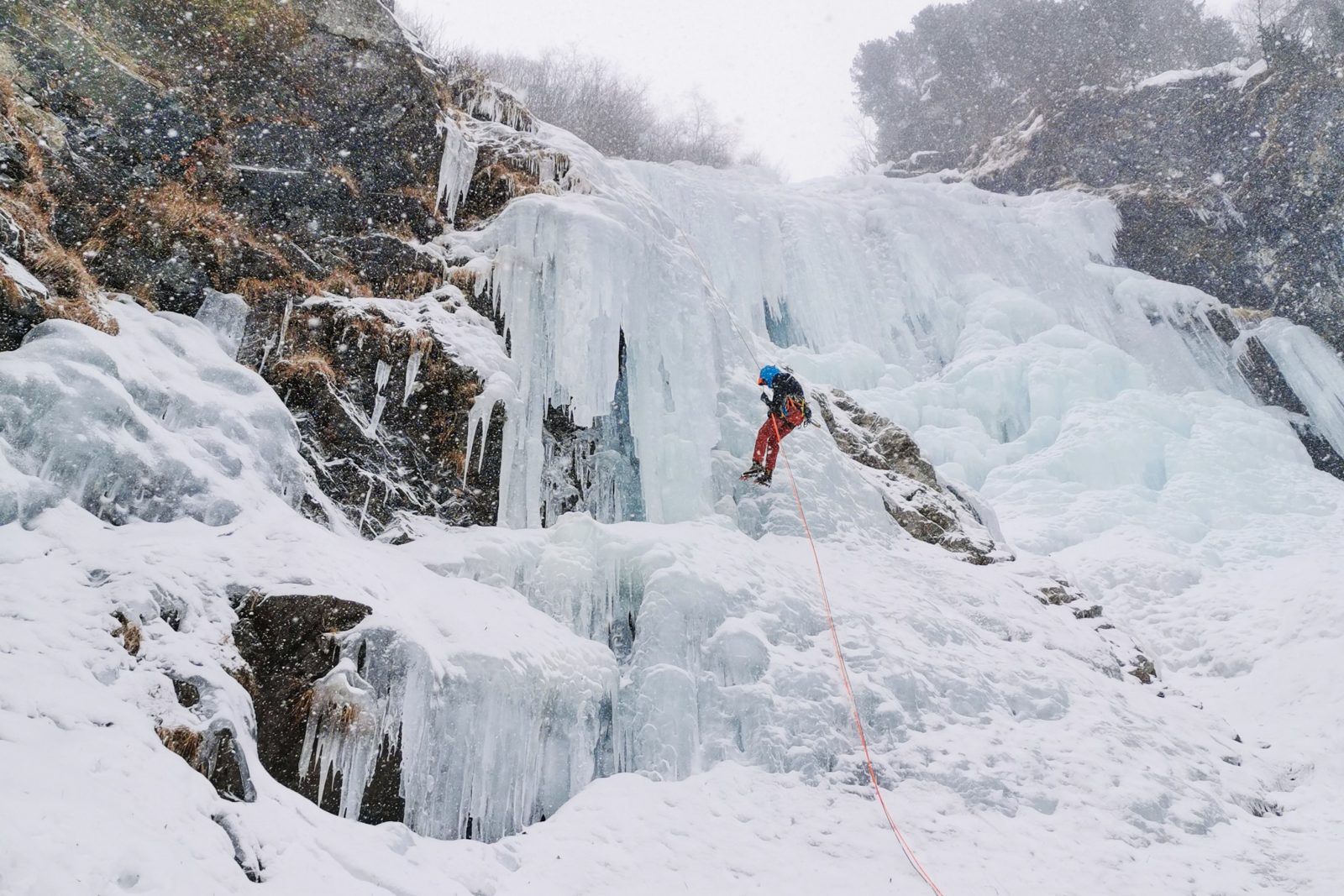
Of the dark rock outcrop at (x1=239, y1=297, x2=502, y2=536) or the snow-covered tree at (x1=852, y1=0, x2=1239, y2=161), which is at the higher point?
the snow-covered tree at (x1=852, y1=0, x2=1239, y2=161)

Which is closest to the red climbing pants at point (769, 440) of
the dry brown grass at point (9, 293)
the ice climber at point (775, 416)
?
the ice climber at point (775, 416)

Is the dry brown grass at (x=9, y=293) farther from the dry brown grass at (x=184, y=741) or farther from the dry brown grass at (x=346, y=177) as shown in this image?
the dry brown grass at (x=346, y=177)

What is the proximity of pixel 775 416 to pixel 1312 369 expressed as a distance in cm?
1488

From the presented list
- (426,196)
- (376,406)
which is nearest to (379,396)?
(376,406)

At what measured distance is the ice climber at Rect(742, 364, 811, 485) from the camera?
812 centimetres

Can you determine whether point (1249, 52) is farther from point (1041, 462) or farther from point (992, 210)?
point (1041, 462)

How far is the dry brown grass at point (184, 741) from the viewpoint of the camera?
3654mm

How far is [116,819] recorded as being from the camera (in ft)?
9.82

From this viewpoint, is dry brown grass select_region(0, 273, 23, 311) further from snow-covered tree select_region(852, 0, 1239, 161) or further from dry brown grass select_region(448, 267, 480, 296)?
snow-covered tree select_region(852, 0, 1239, 161)

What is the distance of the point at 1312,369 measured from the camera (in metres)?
16.5

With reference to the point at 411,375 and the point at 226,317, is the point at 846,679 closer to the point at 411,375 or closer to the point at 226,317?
the point at 411,375

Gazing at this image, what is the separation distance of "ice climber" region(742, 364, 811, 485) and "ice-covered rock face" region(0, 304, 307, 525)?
4.51 meters

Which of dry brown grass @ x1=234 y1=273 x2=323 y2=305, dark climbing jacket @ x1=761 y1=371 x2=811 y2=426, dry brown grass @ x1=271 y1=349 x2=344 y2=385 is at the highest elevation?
dry brown grass @ x1=234 y1=273 x2=323 y2=305

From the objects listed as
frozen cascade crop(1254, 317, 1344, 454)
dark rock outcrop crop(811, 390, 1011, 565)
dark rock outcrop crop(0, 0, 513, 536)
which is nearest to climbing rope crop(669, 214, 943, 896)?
dark rock outcrop crop(811, 390, 1011, 565)
